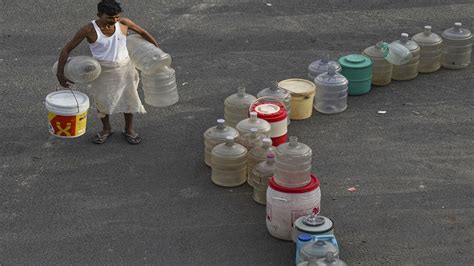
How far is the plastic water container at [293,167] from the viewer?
812cm

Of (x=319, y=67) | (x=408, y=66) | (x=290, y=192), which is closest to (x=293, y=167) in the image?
(x=290, y=192)

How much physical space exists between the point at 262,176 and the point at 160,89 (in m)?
2.27

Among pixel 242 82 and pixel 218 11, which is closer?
pixel 242 82

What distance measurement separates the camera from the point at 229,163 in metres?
8.98

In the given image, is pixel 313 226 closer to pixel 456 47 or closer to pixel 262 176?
pixel 262 176

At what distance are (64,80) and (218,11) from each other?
460cm

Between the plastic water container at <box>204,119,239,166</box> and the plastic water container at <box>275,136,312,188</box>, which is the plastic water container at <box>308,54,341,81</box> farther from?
the plastic water container at <box>275,136,312,188</box>

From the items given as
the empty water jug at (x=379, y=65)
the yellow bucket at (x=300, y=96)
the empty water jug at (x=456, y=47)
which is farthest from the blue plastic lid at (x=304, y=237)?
the empty water jug at (x=456, y=47)

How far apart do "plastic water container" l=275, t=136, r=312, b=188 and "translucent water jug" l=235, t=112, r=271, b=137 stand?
3.10ft

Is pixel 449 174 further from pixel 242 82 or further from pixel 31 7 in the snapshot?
pixel 31 7

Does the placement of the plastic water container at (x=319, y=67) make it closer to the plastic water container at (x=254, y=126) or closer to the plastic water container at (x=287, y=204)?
the plastic water container at (x=254, y=126)

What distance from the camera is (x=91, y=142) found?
9969mm

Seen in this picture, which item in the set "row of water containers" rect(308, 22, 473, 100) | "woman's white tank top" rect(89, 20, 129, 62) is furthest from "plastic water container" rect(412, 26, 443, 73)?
"woman's white tank top" rect(89, 20, 129, 62)

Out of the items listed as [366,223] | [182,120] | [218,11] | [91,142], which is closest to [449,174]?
[366,223]
